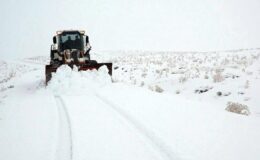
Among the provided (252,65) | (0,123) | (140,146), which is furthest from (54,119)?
(252,65)

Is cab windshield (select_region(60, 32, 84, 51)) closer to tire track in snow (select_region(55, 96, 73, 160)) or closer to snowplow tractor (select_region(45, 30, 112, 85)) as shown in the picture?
snowplow tractor (select_region(45, 30, 112, 85))

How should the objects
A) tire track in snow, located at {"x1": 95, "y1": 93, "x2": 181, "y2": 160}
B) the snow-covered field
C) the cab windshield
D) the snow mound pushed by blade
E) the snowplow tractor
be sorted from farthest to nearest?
the cab windshield, the snowplow tractor, the snow mound pushed by blade, the snow-covered field, tire track in snow, located at {"x1": 95, "y1": 93, "x2": 181, "y2": 160}

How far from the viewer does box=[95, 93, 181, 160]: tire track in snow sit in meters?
5.15

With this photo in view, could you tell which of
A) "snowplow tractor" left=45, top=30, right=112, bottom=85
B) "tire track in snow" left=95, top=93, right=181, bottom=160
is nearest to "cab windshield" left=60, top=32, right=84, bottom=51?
"snowplow tractor" left=45, top=30, right=112, bottom=85

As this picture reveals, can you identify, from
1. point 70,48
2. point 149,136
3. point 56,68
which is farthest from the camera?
point 70,48

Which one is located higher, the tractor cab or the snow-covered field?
the tractor cab

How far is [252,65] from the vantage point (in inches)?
652

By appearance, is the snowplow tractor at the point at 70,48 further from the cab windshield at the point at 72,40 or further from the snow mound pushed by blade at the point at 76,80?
the snow mound pushed by blade at the point at 76,80

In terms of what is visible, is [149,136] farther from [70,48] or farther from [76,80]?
[70,48]

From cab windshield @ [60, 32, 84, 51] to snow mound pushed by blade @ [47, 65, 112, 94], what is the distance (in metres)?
3.23

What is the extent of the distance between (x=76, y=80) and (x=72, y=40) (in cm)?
441

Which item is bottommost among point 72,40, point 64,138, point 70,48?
point 64,138

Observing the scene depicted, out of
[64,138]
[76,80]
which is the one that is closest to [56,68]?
[76,80]

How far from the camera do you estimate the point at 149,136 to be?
620 centimetres
